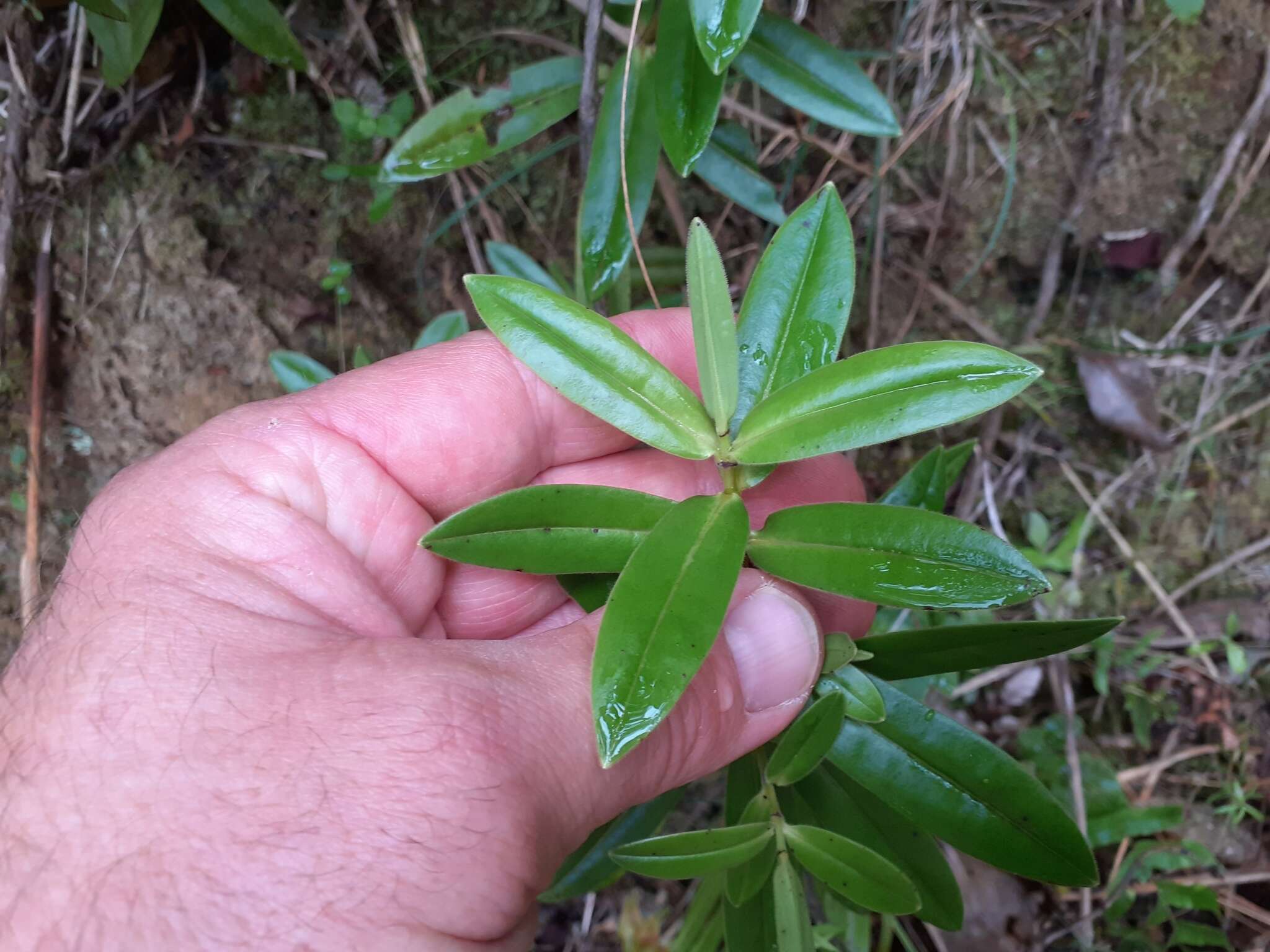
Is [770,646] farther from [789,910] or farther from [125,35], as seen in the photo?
[125,35]

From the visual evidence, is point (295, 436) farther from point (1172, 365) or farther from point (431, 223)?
point (1172, 365)

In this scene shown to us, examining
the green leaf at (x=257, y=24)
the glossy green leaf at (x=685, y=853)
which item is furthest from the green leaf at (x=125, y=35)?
the glossy green leaf at (x=685, y=853)

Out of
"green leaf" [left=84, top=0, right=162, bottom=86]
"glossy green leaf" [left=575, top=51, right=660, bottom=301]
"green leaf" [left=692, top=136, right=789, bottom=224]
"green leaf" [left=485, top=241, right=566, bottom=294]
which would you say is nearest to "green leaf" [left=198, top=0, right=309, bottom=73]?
"green leaf" [left=84, top=0, right=162, bottom=86]

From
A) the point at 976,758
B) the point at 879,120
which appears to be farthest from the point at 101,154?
the point at 976,758

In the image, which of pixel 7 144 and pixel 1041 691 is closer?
pixel 7 144

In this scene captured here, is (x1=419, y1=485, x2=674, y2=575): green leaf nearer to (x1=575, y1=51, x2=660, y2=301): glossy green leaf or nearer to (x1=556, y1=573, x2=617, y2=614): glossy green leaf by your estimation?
(x1=556, y1=573, x2=617, y2=614): glossy green leaf

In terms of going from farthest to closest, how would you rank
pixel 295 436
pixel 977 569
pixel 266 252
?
pixel 266 252 < pixel 295 436 < pixel 977 569
